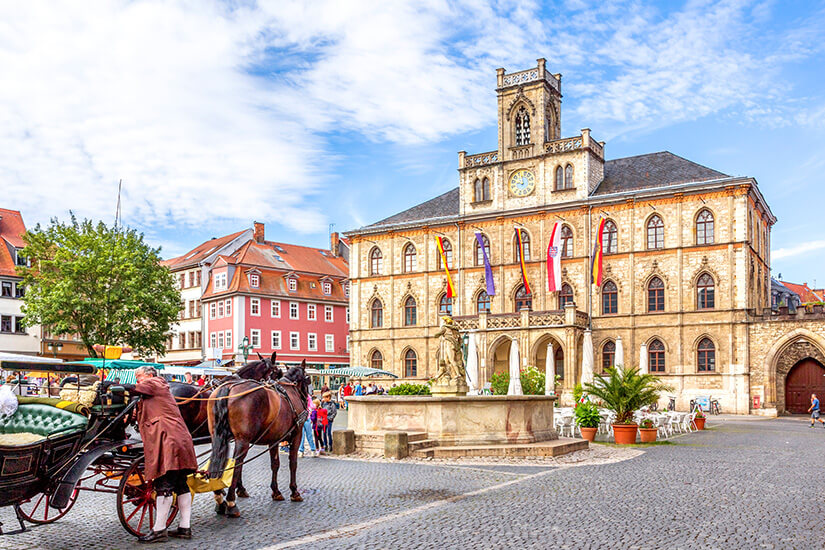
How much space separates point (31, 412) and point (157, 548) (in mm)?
2088

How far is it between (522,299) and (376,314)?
10.5 m

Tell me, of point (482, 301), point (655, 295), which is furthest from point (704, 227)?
point (482, 301)

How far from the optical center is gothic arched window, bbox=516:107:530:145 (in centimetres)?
5000

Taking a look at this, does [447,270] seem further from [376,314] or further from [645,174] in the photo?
[645,174]

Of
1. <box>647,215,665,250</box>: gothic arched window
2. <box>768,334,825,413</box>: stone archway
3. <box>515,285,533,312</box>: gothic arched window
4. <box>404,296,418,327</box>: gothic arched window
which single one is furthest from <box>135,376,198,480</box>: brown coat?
<box>404,296,418,327</box>: gothic arched window

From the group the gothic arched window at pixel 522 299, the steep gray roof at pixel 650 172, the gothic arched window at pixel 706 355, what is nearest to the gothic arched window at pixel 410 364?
the gothic arched window at pixel 522 299

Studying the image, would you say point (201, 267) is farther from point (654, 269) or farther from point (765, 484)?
point (765, 484)

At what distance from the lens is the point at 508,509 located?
10773 millimetres

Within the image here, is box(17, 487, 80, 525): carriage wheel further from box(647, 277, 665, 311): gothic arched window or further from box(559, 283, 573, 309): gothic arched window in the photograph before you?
box(559, 283, 573, 309): gothic arched window

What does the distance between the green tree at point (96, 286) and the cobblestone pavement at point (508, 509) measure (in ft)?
83.4

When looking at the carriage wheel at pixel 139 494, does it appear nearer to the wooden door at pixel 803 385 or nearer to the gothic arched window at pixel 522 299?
the wooden door at pixel 803 385

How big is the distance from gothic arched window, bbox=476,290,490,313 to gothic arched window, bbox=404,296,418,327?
173 inches

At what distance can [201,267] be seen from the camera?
206 feet

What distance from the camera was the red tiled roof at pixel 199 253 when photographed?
65.2m
